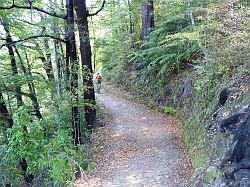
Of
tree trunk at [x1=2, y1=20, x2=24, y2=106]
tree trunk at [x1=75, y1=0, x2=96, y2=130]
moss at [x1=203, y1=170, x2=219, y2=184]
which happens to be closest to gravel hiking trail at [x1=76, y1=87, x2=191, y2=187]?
tree trunk at [x1=75, y1=0, x2=96, y2=130]

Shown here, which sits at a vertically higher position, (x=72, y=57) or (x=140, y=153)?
(x=72, y=57)

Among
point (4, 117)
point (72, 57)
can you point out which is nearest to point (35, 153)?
point (72, 57)

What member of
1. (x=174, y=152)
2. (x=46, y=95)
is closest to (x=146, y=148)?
(x=174, y=152)

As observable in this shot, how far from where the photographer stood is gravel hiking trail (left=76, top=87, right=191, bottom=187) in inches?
305

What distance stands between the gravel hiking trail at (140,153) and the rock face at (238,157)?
207 centimetres

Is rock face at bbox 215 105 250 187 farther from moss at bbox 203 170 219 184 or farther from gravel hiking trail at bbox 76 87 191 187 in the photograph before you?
gravel hiking trail at bbox 76 87 191 187

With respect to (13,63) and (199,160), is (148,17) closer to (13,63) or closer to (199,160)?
(13,63)

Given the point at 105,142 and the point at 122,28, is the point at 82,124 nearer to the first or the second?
the point at 105,142

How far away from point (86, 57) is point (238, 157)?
693 cm

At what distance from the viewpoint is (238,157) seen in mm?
5082

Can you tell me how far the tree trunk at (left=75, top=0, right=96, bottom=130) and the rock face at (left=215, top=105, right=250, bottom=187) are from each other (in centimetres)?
545

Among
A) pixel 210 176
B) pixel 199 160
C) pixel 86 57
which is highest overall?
pixel 86 57

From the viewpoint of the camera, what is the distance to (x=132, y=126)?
41.1 ft

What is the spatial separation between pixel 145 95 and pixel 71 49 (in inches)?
320
